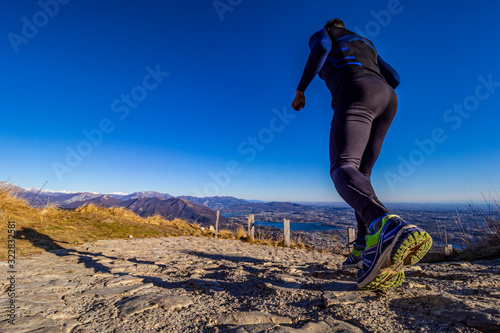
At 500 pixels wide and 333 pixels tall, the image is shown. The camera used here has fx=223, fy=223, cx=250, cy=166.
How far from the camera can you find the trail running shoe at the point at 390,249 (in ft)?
3.67

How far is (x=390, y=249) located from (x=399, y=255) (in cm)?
6

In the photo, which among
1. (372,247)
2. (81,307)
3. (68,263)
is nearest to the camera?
(372,247)

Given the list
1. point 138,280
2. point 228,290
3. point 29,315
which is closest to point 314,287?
point 228,290

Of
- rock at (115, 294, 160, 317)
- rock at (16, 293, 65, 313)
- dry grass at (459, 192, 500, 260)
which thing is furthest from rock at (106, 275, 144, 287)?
dry grass at (459, 192, 500, 260)

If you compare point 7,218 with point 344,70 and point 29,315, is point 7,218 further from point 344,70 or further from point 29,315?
point 344,70

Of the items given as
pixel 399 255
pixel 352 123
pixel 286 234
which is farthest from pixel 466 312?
pixel 286 234

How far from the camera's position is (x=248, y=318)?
1206mm

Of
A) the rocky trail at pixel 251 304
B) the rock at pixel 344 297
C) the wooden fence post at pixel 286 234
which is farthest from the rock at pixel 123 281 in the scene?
the wooden fence post at pixel 286 234

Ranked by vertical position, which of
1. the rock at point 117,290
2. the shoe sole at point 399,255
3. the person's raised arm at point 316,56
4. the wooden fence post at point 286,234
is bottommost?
the wooden fence post at point 286,234

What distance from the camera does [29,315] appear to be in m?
1.32

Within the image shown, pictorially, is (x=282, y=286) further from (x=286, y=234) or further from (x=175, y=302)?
(x=286, y=234)

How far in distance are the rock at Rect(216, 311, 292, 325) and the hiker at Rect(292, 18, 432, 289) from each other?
0.55m

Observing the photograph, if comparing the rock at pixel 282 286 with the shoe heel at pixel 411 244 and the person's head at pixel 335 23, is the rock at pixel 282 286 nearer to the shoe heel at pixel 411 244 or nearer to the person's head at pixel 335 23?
the shoe heel at pixel 411 244

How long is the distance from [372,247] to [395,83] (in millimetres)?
1620
